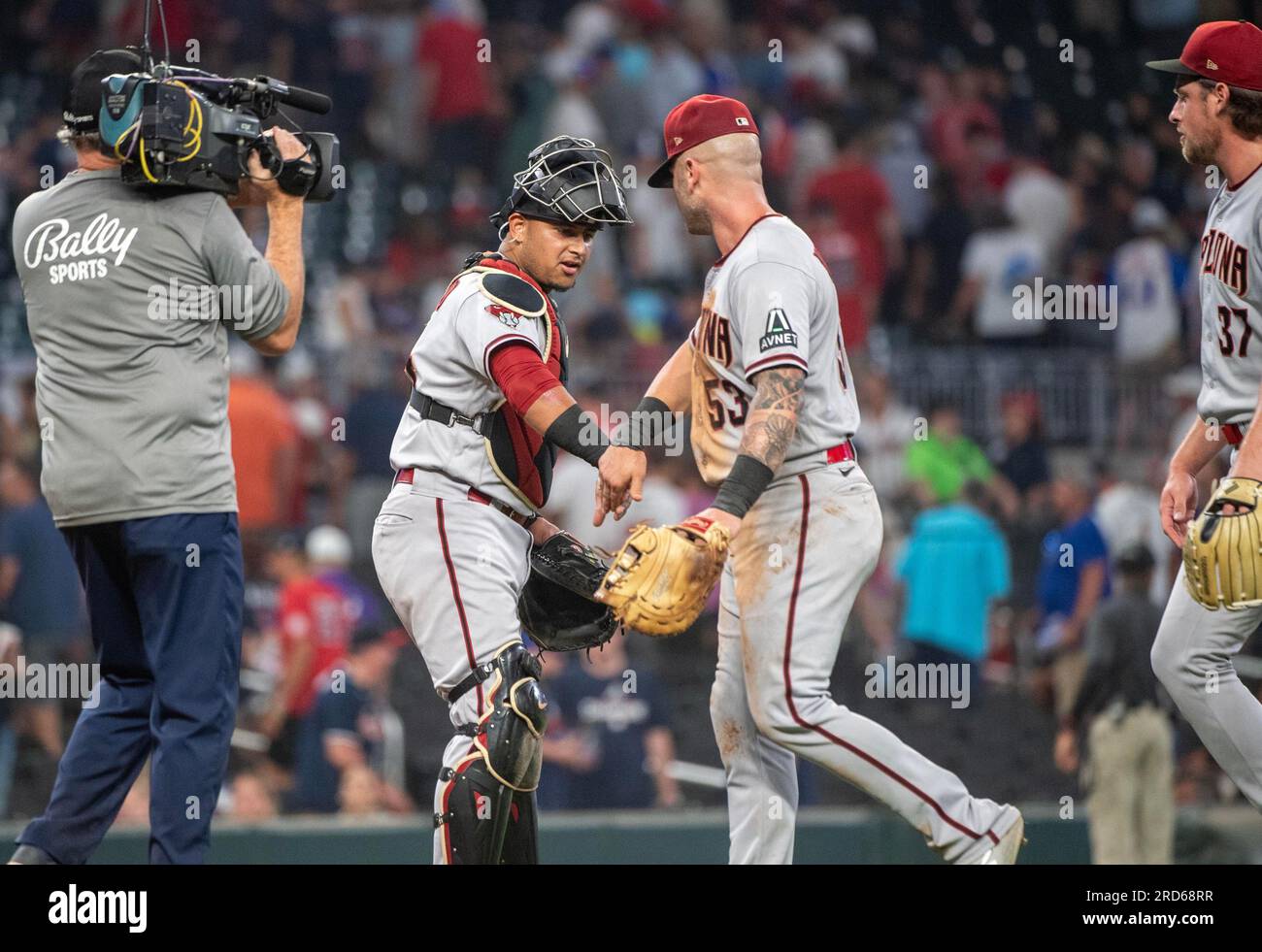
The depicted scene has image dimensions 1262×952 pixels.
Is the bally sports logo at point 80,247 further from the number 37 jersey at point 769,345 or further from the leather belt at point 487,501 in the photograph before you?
the number 37 jersey at point 769,345

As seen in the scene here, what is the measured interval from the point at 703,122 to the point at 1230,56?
1450 mm

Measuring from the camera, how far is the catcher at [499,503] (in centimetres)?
454

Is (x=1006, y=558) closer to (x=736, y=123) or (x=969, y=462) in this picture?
(x=969, y=462)

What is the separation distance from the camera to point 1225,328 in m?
4.81

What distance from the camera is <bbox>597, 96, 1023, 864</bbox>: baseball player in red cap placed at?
463cm

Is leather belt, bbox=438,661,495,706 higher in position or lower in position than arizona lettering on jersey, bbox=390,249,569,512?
lower

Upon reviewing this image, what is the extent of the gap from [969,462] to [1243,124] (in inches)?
217

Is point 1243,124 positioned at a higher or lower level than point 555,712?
higher

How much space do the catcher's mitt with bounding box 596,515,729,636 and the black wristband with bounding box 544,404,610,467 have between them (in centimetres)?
26

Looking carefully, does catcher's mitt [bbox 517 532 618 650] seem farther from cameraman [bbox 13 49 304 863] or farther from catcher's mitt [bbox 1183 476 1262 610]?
catcher's mitt [bbox 1183 476 1262 610]

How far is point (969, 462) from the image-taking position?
10273 millimetres

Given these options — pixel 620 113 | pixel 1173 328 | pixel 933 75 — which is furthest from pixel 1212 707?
pixel 933 75

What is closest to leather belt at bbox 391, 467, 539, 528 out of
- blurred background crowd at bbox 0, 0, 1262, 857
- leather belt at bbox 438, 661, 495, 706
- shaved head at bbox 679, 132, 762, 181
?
leather belt at bbox 438, 661, 495, 706

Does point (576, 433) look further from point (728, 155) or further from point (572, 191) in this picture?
point (728, 155)
